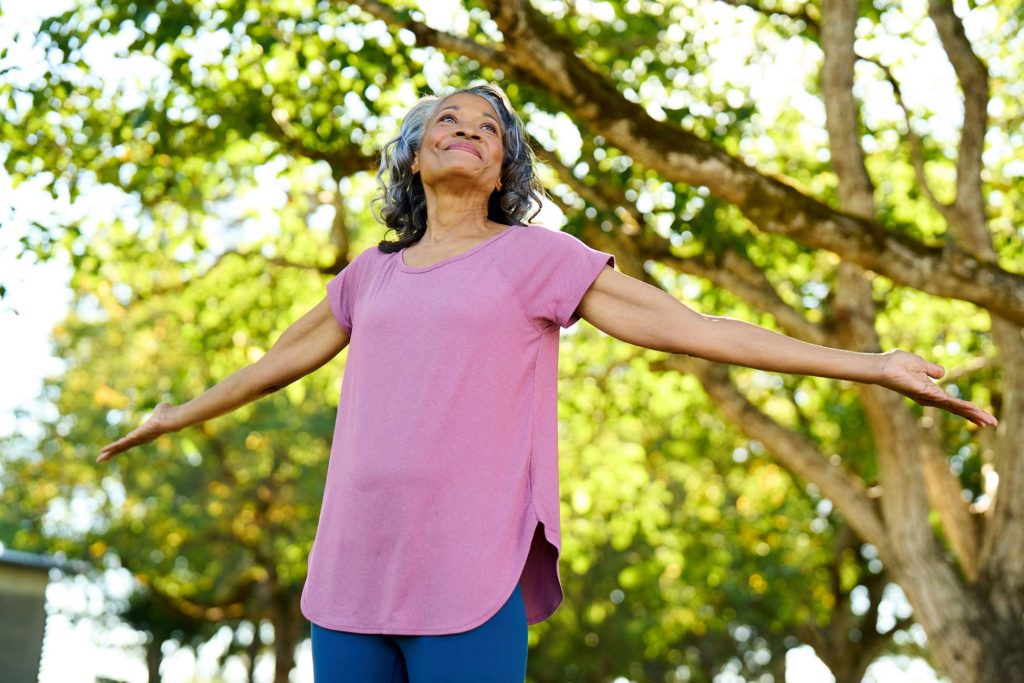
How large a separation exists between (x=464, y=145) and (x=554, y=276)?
15.9 inches

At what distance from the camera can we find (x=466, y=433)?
235 centimetres

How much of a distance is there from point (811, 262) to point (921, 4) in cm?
245

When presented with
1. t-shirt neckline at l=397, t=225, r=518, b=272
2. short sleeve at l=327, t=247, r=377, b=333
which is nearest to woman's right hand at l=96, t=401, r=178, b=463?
short sleeve at l=327, t=247, r=377, b=333

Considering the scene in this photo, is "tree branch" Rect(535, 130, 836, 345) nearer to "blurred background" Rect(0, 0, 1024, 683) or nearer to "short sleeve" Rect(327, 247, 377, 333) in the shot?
"blurred background" Rect(0, 0, 1024, 683)

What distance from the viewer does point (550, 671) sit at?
88.9ft

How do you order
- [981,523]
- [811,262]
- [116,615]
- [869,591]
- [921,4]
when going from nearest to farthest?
[981,523] < [921,4] < [811,262] < [869,591] < [116,615]

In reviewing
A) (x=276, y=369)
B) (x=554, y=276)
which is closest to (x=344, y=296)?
(x=276, y=369)

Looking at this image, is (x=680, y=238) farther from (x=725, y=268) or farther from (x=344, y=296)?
(x=344, y=296)

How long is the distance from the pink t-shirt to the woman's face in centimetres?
21

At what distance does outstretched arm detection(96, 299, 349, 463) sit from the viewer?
2.87 meters

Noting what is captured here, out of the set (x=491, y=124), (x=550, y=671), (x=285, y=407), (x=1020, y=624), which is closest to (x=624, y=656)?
(x=550, y=671)

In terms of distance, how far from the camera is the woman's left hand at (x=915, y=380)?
2387 mm

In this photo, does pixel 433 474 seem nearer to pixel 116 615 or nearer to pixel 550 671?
pixel 550 671

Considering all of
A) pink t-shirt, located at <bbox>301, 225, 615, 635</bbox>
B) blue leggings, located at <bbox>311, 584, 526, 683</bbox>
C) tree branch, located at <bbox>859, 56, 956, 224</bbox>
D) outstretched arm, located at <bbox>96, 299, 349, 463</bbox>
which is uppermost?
tree branch, located at <bbox>859, 56, 956, 224</bbox>
